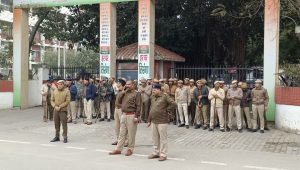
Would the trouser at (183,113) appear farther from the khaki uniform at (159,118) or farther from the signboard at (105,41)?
the khaki uniform at (159,118)

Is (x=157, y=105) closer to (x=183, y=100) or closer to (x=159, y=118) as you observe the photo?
(x=159, y=118)

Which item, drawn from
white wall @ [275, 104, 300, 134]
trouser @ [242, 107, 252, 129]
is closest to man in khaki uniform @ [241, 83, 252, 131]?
trouser @ [242, 107, 252, 129]

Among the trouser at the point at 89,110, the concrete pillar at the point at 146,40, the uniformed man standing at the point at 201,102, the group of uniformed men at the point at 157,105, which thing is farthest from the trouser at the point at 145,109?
the concrete pillar at the point at 146,40

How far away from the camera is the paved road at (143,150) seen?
31.8 ft

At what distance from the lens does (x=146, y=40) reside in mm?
19656

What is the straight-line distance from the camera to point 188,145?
12898mm

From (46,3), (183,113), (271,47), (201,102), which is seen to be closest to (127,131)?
(201,102)

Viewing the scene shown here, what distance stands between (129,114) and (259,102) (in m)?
6.10

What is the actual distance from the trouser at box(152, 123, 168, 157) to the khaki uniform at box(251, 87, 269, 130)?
19.7ft

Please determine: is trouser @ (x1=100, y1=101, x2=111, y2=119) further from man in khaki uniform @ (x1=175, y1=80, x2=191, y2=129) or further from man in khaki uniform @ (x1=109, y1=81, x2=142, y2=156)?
man in khaki uniform @ (x1=109, y1=81, x2=142, y2=156)

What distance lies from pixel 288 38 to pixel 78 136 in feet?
57.8

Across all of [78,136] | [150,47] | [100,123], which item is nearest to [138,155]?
[78,136]

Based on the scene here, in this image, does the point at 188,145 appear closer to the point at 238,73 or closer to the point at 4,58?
the point at 238,73

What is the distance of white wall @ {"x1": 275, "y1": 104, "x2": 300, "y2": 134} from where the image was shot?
1505cm
